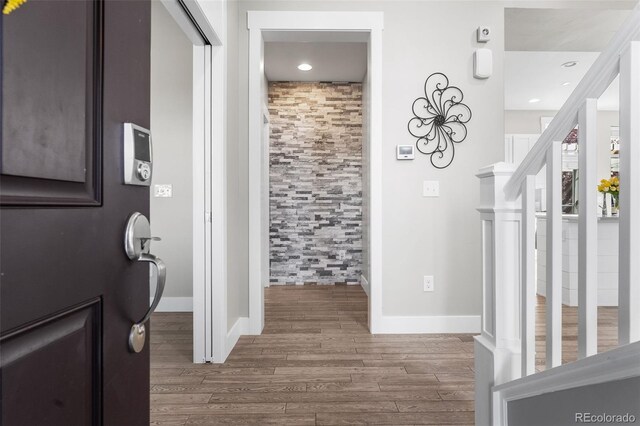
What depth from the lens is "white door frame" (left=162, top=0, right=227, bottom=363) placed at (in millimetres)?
2219

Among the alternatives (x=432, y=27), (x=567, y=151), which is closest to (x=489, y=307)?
(x=432, y=27)

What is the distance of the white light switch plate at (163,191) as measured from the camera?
11.1 feet

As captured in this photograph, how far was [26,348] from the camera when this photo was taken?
0.42 meters

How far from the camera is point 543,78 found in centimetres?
537

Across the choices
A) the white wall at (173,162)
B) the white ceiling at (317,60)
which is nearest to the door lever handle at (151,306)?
the white wall at (173,162)

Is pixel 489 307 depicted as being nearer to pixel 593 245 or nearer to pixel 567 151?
pixel 593 245

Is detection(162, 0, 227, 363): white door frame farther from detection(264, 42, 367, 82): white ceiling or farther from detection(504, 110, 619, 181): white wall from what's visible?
detection(504, 110, 619, 181): white wall

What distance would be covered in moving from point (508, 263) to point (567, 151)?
22.1ft

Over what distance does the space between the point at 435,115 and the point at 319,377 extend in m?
2.06

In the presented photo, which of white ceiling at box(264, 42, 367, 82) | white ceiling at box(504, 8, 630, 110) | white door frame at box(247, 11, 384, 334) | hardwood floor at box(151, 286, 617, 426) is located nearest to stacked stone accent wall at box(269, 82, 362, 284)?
white ceiling at box(264, 42, 367, 82)

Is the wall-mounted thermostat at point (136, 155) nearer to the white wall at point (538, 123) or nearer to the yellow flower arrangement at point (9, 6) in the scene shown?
the yellow flower arrangement at point (9, 6)

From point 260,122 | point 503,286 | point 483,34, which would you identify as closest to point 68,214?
point 503,286

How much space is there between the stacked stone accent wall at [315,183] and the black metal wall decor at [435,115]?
184 centimetres

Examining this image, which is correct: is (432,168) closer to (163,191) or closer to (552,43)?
(552,43)
